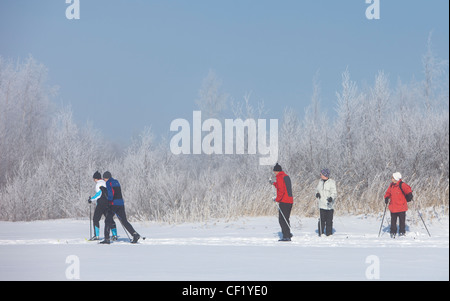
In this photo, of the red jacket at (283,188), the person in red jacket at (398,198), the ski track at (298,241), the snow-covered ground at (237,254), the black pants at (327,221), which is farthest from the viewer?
the black pants at (327,221)

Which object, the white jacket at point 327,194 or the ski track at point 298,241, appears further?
the white jacket at point 327,194

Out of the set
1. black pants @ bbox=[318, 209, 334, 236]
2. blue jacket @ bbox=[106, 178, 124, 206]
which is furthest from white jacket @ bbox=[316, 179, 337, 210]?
blue jacket @ bbox=[106, 178, 124, 206]

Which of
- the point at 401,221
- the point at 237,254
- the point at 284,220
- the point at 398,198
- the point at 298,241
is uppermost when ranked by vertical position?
the point at 398,198

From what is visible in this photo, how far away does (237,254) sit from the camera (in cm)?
1145

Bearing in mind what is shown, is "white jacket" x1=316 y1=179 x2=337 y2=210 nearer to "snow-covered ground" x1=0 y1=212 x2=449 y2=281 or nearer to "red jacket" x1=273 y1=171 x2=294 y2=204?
"snow-covered ground" x1=0 y1=212 x2=449 y2=281

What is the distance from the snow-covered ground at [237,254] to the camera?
8.87 meters

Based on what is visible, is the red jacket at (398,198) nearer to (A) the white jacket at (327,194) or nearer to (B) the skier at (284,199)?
(A) the white jacket at (327,194)

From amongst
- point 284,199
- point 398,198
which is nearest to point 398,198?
point 398,198

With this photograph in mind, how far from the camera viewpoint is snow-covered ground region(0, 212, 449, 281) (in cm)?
887

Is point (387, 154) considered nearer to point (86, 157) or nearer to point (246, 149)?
point (246, 149)

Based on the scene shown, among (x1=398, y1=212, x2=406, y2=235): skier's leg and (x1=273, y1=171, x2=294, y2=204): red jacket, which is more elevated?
(x1=273, y1=171, x2=294, y2=204): red jacket

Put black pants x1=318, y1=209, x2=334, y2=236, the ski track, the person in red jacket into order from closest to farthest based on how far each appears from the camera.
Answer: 1. the ski track
2. the person in red jacket
3. black pants x1=318, y1=209, x2=334, y2=236

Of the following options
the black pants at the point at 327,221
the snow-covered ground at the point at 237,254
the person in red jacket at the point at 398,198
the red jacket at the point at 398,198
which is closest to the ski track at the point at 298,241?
the snow-covered ground at the point at 237,254

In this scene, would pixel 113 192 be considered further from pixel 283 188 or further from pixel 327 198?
pixel 327 198
